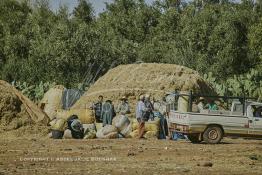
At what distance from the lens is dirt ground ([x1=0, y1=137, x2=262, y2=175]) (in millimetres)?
12422

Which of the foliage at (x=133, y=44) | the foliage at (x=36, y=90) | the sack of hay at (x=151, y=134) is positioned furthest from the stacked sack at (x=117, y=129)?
the foliage at (x=133, y=44)

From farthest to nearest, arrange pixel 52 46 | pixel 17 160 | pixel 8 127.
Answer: pixel 52 46, pixel 8 127, pixel 17 160

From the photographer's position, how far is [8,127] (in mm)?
22281

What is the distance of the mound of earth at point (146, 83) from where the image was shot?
2891cm

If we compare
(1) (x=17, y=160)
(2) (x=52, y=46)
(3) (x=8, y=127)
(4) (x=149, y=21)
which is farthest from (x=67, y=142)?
(4) (x=149, y=21)

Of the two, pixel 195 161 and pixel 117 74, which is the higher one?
pixel 117 74

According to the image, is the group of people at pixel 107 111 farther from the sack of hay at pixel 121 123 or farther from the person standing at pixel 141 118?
the person standing at pixel 141 118

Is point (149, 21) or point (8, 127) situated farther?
point (149, 21)

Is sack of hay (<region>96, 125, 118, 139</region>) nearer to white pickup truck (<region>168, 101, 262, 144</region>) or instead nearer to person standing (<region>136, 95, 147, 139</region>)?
person standing (<region>136, 95, 147, 139</region>)

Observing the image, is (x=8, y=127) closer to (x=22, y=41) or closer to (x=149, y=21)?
(x=22, y=41)

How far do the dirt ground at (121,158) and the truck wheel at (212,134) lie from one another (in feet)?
4.77

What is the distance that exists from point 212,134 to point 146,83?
9.04m

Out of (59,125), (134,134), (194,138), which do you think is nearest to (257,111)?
(194,138)

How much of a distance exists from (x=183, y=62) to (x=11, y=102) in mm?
27045
